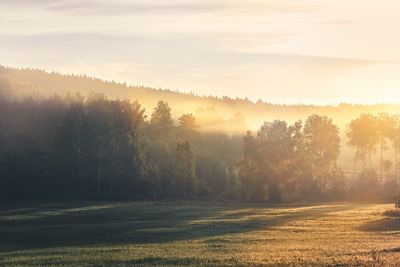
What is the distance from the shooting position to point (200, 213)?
98062mm

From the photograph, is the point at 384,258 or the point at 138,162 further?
the point at 138,162

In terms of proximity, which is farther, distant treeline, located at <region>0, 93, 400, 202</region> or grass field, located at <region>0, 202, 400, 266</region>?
distant treeline, located at <region>0, 93, 400, 202</region>

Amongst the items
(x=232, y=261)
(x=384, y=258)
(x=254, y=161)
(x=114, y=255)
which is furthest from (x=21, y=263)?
(x=254, y=161)

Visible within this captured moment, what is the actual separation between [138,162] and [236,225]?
74980 mm

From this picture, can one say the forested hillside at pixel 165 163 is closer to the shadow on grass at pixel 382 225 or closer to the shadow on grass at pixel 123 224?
the shadow on grass at pixel 123 224

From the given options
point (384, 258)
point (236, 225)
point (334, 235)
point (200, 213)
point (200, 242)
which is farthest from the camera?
point (200, 213)

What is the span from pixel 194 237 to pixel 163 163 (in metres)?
94.6

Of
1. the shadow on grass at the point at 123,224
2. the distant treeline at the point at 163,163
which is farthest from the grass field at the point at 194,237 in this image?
the distant treeline at the point at 163,163

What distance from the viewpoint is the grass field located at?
156 feet

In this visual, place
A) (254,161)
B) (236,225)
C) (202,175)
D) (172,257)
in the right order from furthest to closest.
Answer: (202,175), (254,161), (236,225), (172,257)

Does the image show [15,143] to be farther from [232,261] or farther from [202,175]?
[232,261]

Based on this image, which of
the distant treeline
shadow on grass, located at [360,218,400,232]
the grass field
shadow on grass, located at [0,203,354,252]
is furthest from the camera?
the distant treeline

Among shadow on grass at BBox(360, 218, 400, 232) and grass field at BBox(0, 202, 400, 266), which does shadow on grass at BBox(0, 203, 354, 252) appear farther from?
shadow on grass at BBox(360, 218, 400, 232)

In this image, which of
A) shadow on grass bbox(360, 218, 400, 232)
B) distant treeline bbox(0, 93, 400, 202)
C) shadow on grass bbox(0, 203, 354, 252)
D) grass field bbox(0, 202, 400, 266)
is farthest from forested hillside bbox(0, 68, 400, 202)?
shadow on grass bbox(360, 218, 400, 232)
